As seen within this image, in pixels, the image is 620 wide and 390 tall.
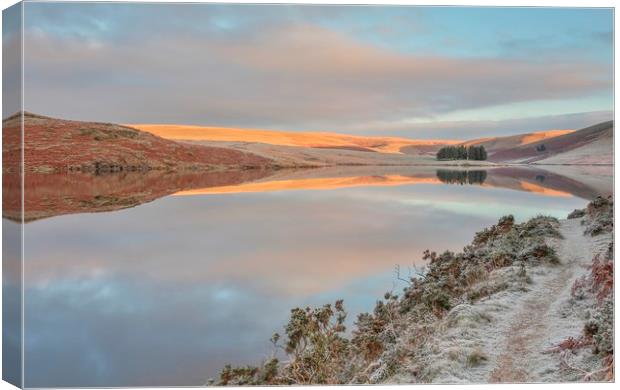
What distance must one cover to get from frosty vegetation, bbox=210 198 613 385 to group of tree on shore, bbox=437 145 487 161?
136cm

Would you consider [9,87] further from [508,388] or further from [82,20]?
[508,388]

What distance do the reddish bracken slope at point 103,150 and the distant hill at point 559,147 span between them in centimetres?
345

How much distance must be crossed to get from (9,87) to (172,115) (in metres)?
2.06

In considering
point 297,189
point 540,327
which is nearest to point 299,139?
point 297,189

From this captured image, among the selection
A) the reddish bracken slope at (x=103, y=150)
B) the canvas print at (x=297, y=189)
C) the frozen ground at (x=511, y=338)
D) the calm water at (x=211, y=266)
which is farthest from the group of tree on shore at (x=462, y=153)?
the reddish bracken slope at (x=103, y=150)

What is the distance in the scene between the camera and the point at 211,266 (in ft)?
30.0

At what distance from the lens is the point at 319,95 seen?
909 centimetres

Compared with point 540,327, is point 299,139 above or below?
→ above

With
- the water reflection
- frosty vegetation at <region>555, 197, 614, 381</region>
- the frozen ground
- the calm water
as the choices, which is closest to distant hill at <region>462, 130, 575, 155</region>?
the water reflection

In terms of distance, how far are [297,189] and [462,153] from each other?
244 cm

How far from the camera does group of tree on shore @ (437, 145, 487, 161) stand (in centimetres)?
936

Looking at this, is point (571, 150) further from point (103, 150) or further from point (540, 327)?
point (103, 150)

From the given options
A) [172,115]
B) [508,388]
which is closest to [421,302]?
[508,388]

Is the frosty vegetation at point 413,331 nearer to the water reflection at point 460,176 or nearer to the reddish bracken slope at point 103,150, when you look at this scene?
the water reflection at point 460,176
